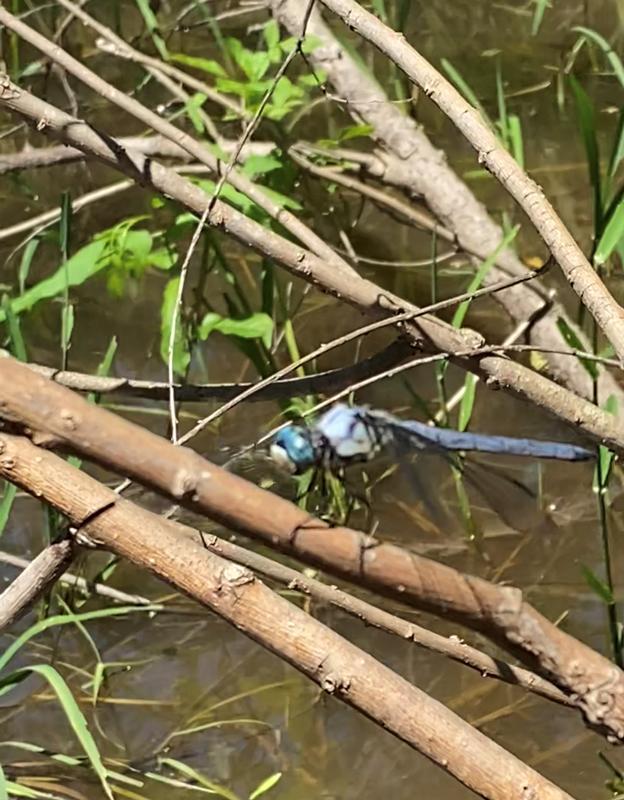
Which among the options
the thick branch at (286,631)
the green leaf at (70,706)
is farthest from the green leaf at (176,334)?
the thick branch at (286,631)

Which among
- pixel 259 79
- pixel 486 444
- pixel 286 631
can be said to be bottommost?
pixel 486 444

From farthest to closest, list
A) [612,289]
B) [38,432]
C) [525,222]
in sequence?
[525,222], [612,289], [38,432]

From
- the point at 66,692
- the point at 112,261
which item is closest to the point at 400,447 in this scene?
the point at 112,261

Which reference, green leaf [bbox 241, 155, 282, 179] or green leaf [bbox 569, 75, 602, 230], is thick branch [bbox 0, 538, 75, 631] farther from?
green leaf [bbox 241, 155, 282, 179]

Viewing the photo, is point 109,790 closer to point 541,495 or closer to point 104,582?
point 104,582

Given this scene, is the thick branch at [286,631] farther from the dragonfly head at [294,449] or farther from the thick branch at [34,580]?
the dragonfly head at [294,449]

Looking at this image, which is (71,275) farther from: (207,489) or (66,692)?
(207,489)

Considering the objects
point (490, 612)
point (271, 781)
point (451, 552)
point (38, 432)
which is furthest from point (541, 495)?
point (38, 432)
